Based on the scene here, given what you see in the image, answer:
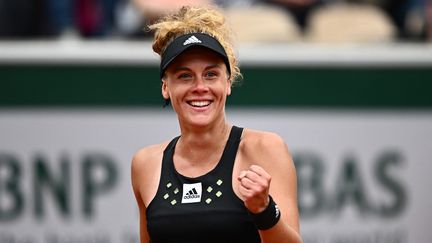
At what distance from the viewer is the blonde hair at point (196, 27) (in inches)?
167

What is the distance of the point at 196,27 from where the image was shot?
426 cm

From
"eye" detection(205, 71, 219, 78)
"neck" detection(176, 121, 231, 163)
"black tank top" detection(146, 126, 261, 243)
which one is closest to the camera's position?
"black tank top" detection(146, 126, 261, 243)

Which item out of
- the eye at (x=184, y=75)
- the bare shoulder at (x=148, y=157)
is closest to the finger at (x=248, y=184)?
the eye at (x=184, y=75)

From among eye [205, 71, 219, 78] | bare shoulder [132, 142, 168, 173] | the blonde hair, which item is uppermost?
the blonde hair

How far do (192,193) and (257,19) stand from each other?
4.17 metres

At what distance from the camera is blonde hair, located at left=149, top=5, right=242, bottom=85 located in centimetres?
425

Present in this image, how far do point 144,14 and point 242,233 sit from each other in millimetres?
4312

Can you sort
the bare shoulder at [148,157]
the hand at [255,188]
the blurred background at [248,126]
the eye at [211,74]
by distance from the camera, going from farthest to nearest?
1. the blurred background at [248,126]
2. the bare shoulder at [148,157]
3. the eye at [211,74]
4. the hand at [255,188]

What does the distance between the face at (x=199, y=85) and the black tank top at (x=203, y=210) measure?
0.17m

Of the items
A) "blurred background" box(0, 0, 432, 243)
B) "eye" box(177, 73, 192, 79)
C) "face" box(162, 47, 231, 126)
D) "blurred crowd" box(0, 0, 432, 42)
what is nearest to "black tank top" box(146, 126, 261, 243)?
"face" box(162, 47, 231, 126)

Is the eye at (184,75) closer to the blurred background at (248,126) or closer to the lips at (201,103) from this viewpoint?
the lips at (201,103)

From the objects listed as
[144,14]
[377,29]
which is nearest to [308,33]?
[377,29]

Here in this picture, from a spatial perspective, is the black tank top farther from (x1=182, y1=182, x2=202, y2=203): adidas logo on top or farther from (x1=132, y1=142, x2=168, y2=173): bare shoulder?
(x1=132, y1=142, x2=168, y2=173): bare shoulder

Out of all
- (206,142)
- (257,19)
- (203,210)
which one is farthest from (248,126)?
(203,210)
